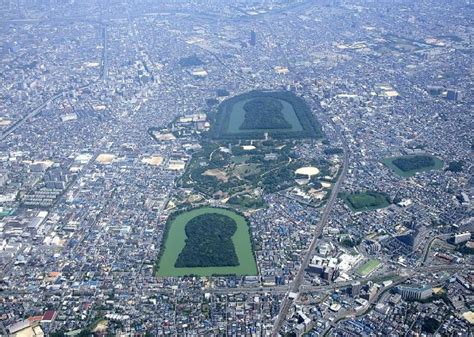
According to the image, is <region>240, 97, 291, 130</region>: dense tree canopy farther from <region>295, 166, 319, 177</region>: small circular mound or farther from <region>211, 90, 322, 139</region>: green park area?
<region>295, 166, 319, 177</region>: small circular mound

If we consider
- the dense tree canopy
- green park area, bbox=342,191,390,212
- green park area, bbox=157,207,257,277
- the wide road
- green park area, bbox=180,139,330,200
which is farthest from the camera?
the dense tree canopy

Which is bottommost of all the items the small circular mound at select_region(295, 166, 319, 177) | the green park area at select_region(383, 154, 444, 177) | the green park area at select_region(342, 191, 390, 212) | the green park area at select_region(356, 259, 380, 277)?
the small circular mound at select_region(295, 166, 319, 177)

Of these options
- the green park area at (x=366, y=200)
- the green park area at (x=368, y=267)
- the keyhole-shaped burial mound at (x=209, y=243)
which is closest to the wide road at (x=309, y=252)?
the green park area at (x=366, y=200)

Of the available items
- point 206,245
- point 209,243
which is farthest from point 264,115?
point 206,245

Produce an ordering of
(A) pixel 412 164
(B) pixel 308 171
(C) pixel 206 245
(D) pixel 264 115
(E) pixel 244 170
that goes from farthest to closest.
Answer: (D) pixel 264 115 < (E) pixel 244 170 < (A) pixel 412 164 < (B) pixel 308 171 < (C) pixel 206 245

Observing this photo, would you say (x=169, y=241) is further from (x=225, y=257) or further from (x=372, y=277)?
(x=372, y=277)

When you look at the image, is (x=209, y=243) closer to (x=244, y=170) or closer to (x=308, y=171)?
(x=244, y=170)

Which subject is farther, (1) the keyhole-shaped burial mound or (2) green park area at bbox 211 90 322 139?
(2) green park area at bbox 211 90 322 139

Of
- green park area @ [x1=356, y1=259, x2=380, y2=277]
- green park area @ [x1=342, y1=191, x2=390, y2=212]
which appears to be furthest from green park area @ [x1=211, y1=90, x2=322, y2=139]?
green park area @ [x1=356, y1=259, x2=380, y2=277]
